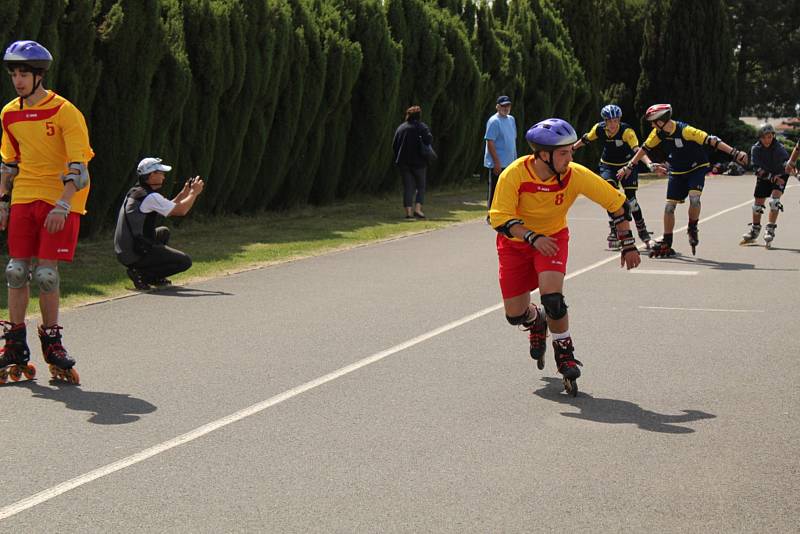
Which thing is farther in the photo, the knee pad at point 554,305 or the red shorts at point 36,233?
the red shorts at point 36,233

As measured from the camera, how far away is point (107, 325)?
1159cm

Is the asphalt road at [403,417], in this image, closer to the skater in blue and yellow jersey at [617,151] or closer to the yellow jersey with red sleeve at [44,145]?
the yellow jersey with red sleeve at [44,145]

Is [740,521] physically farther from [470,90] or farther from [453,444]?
[470,90]

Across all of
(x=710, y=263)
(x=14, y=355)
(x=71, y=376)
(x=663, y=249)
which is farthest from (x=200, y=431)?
(x=663, y=249)

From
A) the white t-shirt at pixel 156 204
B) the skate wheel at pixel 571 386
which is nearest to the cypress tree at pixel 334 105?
the white t-shirt at pixel 156 204

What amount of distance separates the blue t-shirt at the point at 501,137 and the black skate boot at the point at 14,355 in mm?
13993

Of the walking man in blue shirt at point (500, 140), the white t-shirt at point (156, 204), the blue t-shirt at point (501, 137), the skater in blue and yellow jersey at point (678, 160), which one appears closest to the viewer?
the white t-shirt at point (156, 204)

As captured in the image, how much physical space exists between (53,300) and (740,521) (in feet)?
16.9

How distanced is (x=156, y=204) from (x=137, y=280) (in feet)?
2.69

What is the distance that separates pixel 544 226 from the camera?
30.3 feet

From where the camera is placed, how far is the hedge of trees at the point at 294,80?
18.1 m

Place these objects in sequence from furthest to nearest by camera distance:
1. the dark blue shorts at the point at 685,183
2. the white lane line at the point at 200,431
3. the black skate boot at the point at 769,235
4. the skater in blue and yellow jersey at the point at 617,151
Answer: the black skate boot at the point at 769,235
the skater in blue and yellow jersey at the point at 617,151
the dark blue shorts at the point at 685,183
the white lane line at the point at 200,431

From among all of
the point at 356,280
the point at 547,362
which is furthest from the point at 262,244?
the point at 547,362

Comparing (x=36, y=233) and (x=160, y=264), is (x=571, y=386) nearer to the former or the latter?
(x=36, y=233)
